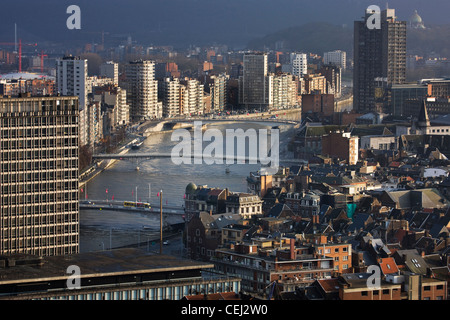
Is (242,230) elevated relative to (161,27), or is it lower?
lower

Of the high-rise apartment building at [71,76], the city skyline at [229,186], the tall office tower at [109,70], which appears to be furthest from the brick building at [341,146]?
the tall office tower at [109,70]

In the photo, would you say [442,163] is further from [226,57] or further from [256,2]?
[256,2]

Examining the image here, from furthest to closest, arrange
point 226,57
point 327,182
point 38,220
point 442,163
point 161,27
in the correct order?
point 161,27 < point 226,57 < point 442,163 < point 327,182 < point 38,220

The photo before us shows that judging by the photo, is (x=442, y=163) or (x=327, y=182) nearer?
(x=327, y=182)

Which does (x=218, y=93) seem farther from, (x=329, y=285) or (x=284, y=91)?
(x=329, y=285)

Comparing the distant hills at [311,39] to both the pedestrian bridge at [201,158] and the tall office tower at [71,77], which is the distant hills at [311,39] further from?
the pedestrian bridge at [201,158]

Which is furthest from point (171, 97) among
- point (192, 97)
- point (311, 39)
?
point (311, 39)
